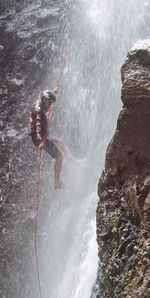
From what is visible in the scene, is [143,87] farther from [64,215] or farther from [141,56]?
[64,215]

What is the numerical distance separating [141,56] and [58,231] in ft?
31.8

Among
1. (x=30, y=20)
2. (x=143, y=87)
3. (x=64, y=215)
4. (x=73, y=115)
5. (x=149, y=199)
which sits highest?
(x=143, y=87)

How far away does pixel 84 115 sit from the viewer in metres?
14.8

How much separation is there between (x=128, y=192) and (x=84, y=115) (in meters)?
9.80

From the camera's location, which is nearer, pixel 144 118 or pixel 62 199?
pixel 144 118

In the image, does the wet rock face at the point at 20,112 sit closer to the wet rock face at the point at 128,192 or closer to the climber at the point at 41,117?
the climber at the point at 41,117

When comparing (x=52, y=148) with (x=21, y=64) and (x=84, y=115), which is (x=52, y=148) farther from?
(x=21, y=64)

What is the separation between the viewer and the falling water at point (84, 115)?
44.0ft

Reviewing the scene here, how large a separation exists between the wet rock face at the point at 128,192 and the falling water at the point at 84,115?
7164mm

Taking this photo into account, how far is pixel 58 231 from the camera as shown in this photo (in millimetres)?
13961

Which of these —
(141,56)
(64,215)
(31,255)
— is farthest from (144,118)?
(31,255)

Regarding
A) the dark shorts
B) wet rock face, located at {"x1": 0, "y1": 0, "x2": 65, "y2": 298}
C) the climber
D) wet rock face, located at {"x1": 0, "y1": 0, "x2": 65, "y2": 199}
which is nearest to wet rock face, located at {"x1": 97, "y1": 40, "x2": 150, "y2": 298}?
the climber

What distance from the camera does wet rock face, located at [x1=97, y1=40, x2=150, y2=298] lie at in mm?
4766

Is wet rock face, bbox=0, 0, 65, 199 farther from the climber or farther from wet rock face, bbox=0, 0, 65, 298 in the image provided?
the climber
